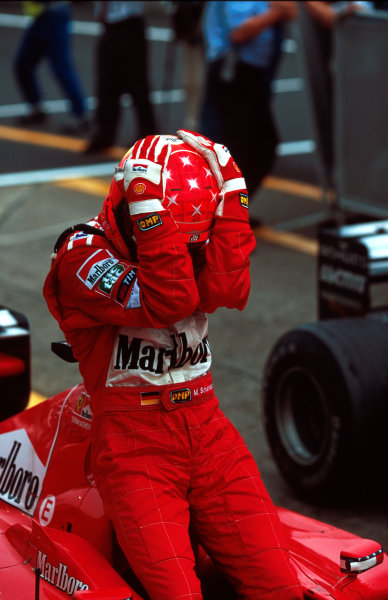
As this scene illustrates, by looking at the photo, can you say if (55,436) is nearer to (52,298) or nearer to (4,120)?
(52,298)

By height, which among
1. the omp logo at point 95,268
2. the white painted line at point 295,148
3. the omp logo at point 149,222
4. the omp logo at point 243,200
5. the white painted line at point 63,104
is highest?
the omp logo at point 243,200

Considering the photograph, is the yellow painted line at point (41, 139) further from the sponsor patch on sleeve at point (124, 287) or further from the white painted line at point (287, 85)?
the sponsor patch on sleeve at point (124, 287)

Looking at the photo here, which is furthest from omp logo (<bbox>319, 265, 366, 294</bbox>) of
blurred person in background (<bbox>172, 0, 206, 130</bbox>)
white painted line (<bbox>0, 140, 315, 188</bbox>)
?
white painted line (<bbox>0, 140, 315, 188</bbox>)

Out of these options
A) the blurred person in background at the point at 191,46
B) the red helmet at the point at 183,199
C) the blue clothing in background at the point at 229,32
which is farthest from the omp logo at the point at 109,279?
the blurred person in background at the point at 191,46

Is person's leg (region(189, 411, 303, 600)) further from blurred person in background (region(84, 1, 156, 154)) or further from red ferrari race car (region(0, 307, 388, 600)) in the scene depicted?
blurred person in background (region(84, 1, 156, 154))

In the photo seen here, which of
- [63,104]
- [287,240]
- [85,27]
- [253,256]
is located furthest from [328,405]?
[85,27]

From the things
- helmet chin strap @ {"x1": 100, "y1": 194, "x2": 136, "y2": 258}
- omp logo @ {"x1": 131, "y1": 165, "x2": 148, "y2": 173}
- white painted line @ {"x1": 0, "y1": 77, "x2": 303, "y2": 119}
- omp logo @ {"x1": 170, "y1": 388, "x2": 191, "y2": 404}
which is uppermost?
omp logo @ {"x1": 131, "y1": 165, "x2": 148, "y2": 173}

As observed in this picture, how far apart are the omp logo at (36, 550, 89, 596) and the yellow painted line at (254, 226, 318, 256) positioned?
5445mm

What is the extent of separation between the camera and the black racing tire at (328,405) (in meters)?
4.07

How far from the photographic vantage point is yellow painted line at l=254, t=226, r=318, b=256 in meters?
8.13

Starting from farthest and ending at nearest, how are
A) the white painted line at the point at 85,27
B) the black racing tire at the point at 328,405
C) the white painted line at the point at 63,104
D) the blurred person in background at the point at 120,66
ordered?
the white painted line at the point at 85,27 → the white painted line at the point at 63,104 → the blurred person in background at the point at 120,66 → the black racing tire at the point at 328,405

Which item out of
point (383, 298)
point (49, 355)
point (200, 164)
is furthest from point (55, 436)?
point (49, 355)

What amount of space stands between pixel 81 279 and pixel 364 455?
1750 millimetres

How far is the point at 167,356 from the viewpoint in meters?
2.82
